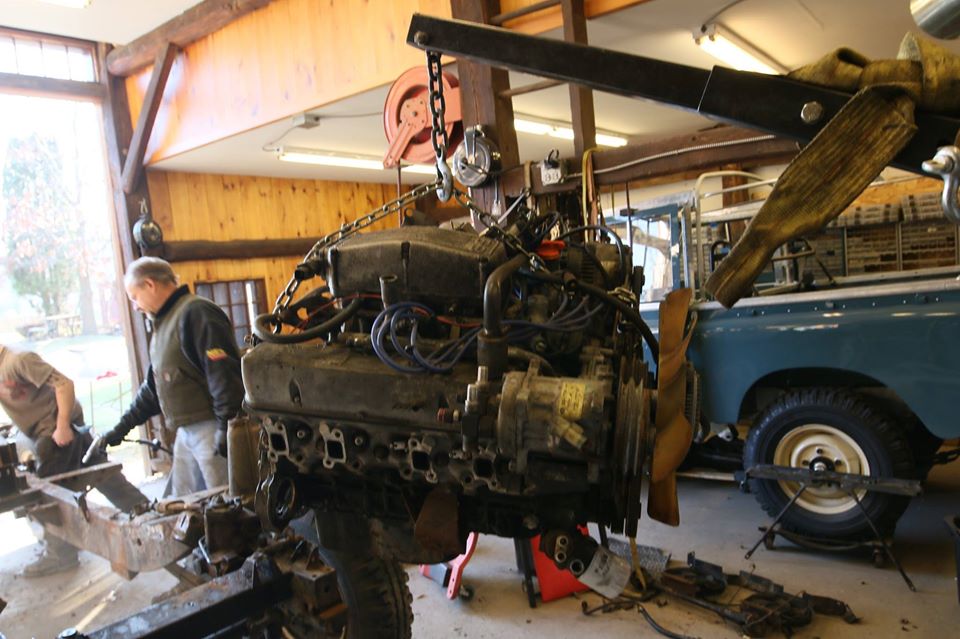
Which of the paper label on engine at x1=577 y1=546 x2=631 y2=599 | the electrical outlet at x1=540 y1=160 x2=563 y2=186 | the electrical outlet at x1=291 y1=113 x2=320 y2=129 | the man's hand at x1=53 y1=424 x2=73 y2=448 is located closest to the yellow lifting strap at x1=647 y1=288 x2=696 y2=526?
the paper label on engine at x1=577 y1=546 x2=631 y2=599

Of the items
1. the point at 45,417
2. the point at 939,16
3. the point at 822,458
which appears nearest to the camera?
the point at 939,16

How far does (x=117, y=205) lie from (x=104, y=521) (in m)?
4.65

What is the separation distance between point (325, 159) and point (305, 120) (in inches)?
68.5

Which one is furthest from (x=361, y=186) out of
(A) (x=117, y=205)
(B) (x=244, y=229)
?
(A) (x=117, y=205)

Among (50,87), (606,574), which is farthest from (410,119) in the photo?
(50,87)

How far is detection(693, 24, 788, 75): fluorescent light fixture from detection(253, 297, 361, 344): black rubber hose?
3.45 meters

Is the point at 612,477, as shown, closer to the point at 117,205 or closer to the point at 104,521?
the point at 104,521

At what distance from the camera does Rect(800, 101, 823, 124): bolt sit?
1.02 metres

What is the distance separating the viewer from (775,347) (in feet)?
12.7

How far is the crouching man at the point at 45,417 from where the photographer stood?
157 inches

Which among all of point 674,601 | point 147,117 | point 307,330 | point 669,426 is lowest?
point 674,601

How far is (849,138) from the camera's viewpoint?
0.97 meters

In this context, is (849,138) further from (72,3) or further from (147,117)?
(147,117)

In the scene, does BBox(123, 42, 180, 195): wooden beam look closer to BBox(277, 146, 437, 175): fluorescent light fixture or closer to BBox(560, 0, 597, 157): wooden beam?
BBox(277, 146, 437, 175): fluorescent light fixture
